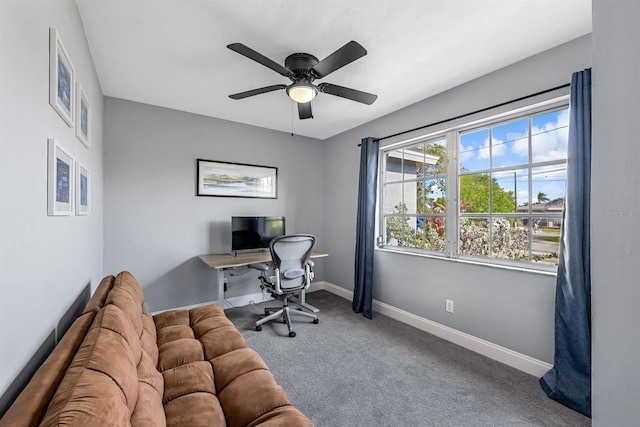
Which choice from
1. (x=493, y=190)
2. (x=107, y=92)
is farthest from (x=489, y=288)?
(x=107, y=92)

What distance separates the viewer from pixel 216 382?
4.47ft

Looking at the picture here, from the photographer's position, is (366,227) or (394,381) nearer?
(394,381)

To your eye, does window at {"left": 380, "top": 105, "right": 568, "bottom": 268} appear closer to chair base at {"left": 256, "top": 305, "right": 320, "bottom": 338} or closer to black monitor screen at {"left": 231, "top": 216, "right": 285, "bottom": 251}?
chair base at {"left": 256, "top": 305, "right": 320, "bottom": 338}

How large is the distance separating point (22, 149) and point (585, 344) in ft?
9.78

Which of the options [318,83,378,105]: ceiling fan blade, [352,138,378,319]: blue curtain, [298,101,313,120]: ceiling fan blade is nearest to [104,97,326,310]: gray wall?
[352,138,378,319]: blue curtain

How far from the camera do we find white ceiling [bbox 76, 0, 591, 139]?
63.9 inches

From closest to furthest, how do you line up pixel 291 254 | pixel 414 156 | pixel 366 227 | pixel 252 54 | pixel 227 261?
pixel 252 54, pixel 291 254, pixel 227 261, pixel 414 156, pixel 366 227

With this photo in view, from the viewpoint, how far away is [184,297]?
3.25 meters

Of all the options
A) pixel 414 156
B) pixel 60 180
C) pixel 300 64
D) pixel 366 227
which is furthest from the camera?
pixel 366 227

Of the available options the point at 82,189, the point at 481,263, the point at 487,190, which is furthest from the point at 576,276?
the point at 82,189

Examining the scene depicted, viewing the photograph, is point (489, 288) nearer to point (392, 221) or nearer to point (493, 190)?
point (493, 190)

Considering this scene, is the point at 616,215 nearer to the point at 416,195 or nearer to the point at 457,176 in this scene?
the point at 457,176

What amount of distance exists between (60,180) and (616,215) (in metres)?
1.90

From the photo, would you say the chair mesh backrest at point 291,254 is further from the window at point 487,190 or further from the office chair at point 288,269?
the window at point 487,190
